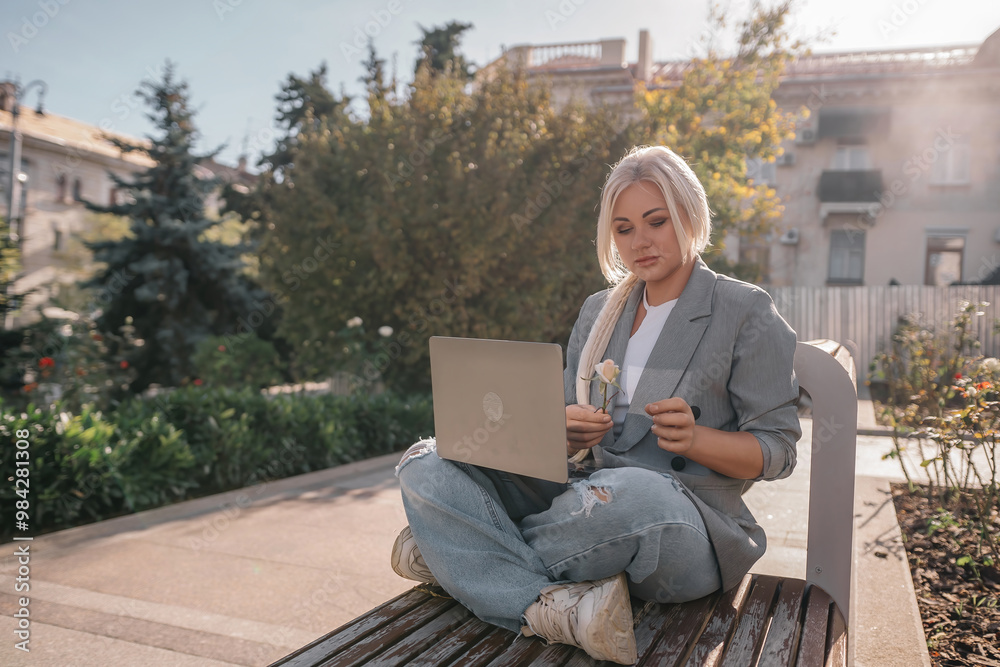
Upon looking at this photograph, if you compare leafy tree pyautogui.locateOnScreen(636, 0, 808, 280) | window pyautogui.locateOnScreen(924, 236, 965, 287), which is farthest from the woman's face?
window pyautogui.locateOnScreen(924, 236, 965, 287)

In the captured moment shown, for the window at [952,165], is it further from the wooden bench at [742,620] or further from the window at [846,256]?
the wooden bench at [742,620]

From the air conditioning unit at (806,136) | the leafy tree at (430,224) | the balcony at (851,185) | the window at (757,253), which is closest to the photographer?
the leafy tree at (430,224)

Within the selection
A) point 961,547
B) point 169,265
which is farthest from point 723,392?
point 169,265

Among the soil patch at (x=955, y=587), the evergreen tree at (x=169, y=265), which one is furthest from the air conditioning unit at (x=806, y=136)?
the soil patch at (x=955, y=587)

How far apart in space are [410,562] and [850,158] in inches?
874

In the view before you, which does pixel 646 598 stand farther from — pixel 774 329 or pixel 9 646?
pixel 9 646

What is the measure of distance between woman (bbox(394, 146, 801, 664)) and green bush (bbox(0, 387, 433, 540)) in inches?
131

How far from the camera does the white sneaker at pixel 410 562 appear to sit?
1.92 m

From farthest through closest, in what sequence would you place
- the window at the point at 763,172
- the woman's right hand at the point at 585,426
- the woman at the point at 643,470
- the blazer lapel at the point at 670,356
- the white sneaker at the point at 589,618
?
the window at the point at 763,172
the blazer lapel at the point at 670,356
the woman's right hand at the point at 585,426
the woman at the point at 643,470
the white sneaker at the point at 589,618

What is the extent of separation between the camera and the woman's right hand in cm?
185

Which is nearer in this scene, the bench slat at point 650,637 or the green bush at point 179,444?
the bench slat at point 650,637

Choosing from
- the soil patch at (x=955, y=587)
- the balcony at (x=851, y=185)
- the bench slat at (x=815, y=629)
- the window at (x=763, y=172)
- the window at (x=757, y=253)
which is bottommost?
the soil patch at (x=955, y=587)

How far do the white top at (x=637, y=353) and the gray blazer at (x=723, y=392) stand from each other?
0.20 feet

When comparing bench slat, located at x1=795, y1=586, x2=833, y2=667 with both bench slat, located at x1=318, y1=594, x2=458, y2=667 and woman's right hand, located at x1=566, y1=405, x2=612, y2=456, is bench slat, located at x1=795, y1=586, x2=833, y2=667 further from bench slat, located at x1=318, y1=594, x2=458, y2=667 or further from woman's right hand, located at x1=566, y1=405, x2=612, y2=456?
bench slat, located at x1=318, y1=594, x2=458, y2=667
